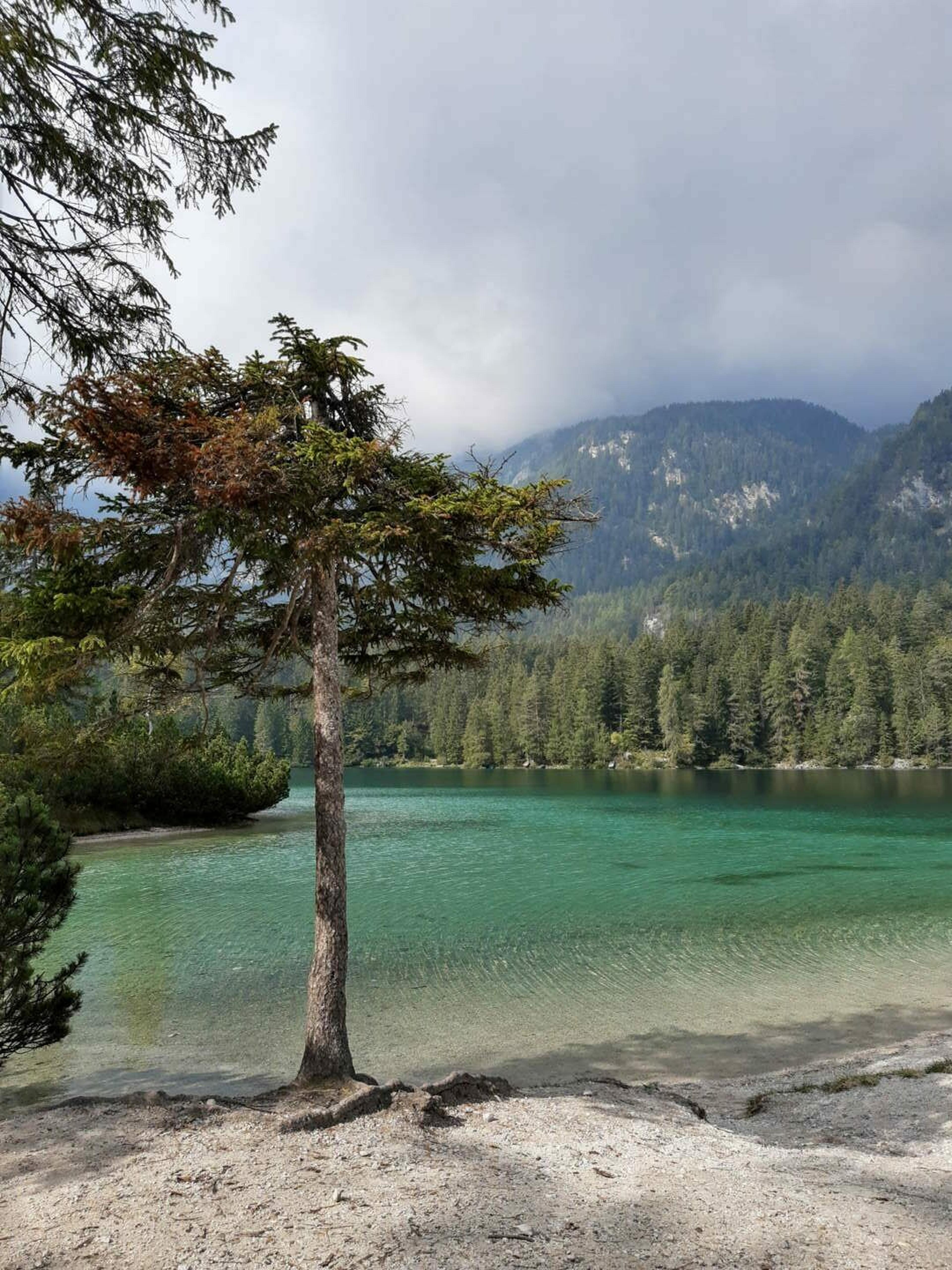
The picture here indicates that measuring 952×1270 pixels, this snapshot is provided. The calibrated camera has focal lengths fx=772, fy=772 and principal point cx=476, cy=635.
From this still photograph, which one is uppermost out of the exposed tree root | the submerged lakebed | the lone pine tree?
the lone pine tree

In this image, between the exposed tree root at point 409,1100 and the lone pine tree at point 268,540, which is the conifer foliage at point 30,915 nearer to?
the lone pine tree at point 268,540

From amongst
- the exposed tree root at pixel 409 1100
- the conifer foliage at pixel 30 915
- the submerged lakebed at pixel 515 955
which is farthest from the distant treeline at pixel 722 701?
the exposed tree root at pixel 409 1100

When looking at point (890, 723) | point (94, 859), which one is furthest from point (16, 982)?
point (890, 723)

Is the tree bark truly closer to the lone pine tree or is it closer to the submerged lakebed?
the lone pine tree

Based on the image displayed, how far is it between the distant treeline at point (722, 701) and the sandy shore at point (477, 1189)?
3659 inches

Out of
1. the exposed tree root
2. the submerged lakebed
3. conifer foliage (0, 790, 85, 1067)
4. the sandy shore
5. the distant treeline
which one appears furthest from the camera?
the distant treeline

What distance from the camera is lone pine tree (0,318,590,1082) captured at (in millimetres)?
6812

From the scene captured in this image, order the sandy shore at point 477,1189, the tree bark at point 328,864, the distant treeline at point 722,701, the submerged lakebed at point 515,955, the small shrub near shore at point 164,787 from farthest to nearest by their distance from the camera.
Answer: the distant treeline at point 722,701 → the small shrub near shore at point 164,787 → the submerged lakebed at point 515,955 → the tree bark at point 328,864 → the sandy shore at point 477,1189

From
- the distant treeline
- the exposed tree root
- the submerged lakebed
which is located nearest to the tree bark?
the exposed tree root

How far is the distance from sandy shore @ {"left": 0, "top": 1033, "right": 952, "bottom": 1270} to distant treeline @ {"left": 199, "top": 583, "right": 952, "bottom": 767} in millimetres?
92926

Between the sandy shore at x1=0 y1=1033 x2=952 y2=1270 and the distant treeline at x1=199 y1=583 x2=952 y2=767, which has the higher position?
the distant treeline at x1=199 y1=583 x2=952 y2=767

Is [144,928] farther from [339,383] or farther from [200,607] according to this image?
[339,383]

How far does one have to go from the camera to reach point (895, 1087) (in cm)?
891

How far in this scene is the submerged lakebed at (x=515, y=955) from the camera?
11.0 metres
